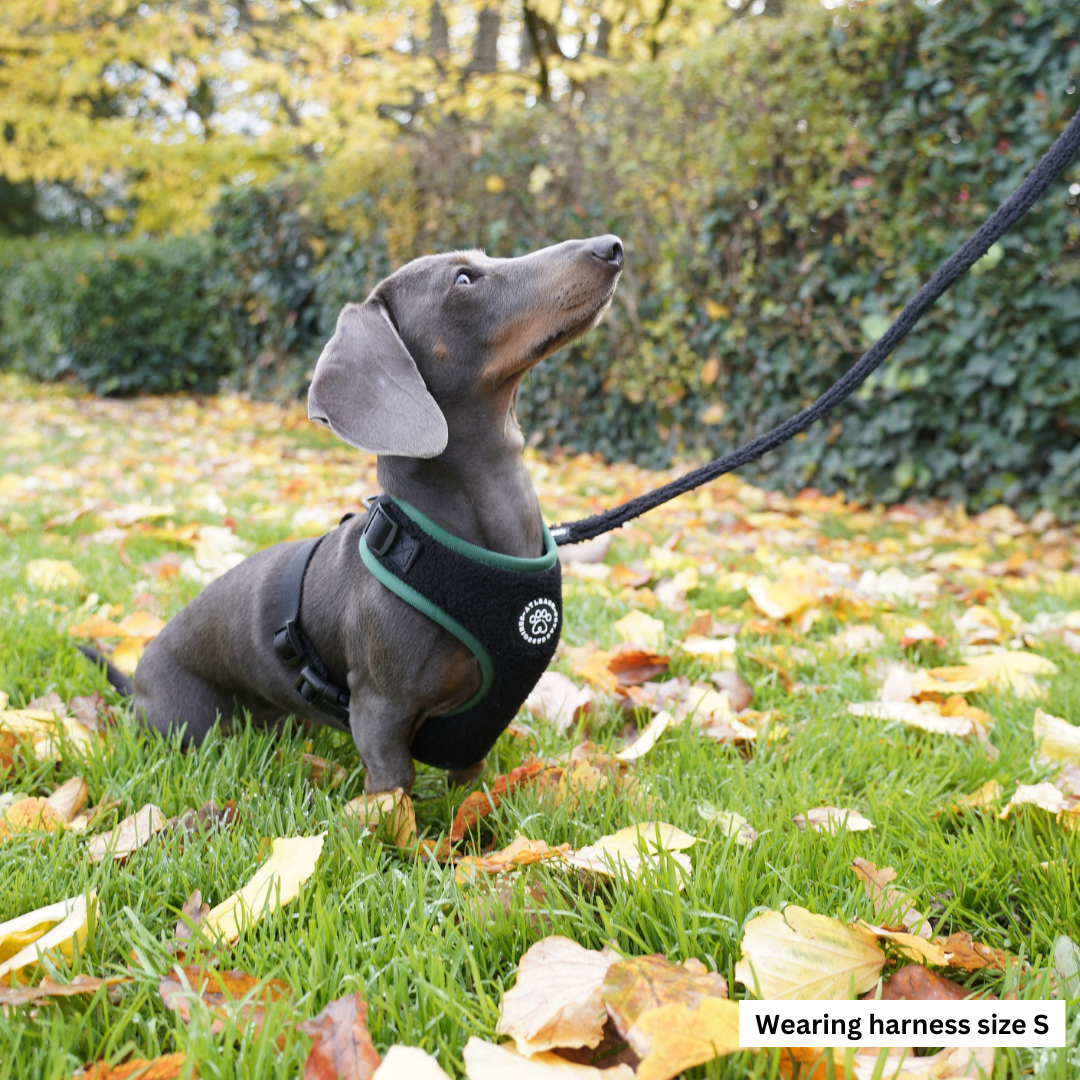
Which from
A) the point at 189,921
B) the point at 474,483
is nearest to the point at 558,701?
the point at 474,483

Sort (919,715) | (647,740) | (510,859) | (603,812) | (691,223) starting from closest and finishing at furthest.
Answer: (510,859), (603,812), (647,740), (919,715), (691,223)

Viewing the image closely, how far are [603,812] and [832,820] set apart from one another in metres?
0.45

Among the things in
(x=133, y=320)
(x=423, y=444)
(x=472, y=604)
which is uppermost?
(x=133, y=320)

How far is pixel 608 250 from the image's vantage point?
197 centimetres

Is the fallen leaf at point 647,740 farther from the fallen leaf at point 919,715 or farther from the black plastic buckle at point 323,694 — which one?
the black plastic buckle at point 323,694

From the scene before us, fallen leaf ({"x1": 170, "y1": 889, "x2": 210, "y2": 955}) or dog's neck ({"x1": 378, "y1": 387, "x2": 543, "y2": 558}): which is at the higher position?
dog's neck ({"x1": 378, "y1": 387, "x2": 543, "y2": 558})

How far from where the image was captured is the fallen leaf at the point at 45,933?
49.9 inches

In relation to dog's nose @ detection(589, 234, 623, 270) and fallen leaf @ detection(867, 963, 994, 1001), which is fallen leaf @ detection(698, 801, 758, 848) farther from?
dog's nose @ detection(589, 234, 623, 270)

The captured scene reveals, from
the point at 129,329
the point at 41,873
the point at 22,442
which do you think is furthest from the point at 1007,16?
the point at 129,329

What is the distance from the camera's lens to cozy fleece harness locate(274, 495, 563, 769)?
72.7 inches

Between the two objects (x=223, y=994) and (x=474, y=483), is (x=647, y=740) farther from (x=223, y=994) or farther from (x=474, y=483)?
(x=223, y=994)

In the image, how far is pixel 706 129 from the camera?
20.4 ft

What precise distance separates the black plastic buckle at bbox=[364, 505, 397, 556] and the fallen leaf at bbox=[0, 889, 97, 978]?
2.74ft

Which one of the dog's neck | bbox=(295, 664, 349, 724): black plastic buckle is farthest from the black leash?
bbox=(295, 664, 349, 724): black plastic buckle
